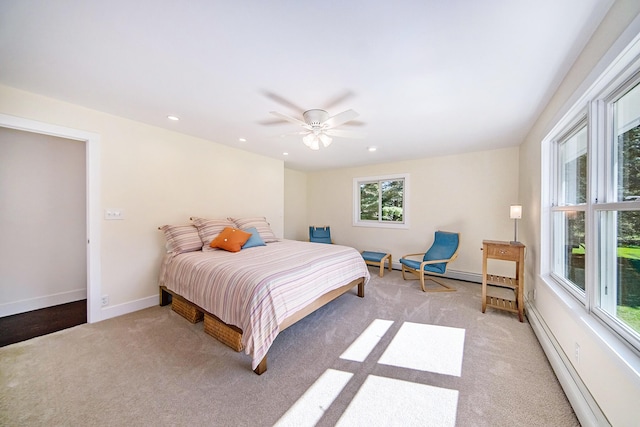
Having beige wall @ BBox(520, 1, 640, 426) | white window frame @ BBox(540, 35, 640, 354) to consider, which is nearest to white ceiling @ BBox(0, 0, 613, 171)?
beige wall @ BBox(520, 1, 640, 426)

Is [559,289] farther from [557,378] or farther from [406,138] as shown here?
[406,138]

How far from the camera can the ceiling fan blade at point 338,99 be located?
2104 mm

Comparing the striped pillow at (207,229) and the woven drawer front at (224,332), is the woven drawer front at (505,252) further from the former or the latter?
the striped pillow at (207,229)

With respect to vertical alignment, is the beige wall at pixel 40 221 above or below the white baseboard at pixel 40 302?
above

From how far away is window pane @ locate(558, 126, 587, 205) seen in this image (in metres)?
1.78

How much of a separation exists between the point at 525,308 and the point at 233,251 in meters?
3.75

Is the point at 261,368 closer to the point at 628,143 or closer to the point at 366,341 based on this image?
the point at 366,341

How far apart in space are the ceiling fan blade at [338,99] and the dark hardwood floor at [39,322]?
145 inches

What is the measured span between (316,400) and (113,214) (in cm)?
303

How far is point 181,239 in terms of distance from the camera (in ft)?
9.85

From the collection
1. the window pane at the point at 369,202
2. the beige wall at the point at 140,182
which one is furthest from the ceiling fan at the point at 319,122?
the window pane at the point at 369,202

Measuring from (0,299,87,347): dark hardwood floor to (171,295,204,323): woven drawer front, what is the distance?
964mm

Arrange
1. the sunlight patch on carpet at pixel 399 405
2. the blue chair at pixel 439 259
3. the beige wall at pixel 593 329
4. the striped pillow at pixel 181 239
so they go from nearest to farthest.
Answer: the beige wall at pixel 593 329 → the sunlight patch on carpet at pixel 399 405 → the striped pillow at pixel 181 239 → the blue chair at pixel 439 259

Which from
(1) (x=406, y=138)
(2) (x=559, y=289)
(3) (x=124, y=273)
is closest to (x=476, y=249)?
(2) (x=559, y=289)
